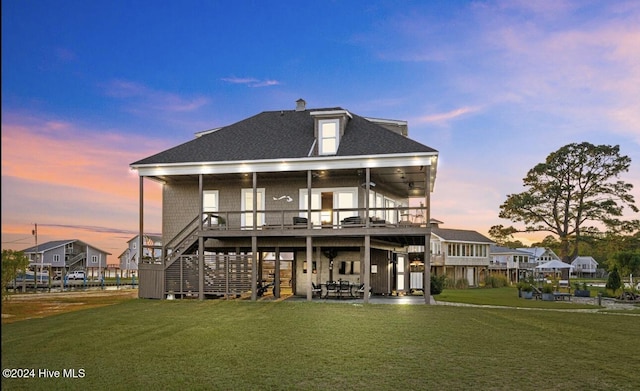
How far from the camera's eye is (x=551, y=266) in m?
40.8

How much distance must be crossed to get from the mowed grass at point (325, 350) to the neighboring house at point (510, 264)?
47.5 meters

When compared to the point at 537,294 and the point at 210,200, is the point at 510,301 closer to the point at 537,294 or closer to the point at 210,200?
the point at 537,294

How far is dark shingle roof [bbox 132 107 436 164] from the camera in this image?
23.2 metres

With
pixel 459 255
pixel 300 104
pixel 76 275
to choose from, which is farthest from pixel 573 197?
pixel 76 275

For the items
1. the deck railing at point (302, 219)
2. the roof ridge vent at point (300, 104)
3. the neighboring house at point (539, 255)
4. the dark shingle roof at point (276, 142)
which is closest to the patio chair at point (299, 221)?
the deck railing at point (302, 219)

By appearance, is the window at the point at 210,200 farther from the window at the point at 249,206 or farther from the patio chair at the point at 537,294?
the patio chair at the point at 537,294

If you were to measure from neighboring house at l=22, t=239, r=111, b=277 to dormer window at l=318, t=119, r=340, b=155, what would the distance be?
174 ft

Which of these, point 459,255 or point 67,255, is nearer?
point 459,255

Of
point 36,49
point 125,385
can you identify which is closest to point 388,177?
point 125,385

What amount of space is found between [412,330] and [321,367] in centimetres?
515

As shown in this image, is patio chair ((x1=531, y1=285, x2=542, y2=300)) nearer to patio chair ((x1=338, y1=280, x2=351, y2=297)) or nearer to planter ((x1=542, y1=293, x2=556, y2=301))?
planter ((x1=542, y1=293, x2=556, y2=301))

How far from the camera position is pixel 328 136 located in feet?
80.8

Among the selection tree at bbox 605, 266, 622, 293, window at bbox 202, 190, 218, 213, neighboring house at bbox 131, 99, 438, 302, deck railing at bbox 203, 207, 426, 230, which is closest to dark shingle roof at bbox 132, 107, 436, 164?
neighboring house at bbox 131, 99, 438, 302

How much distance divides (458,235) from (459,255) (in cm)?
258
